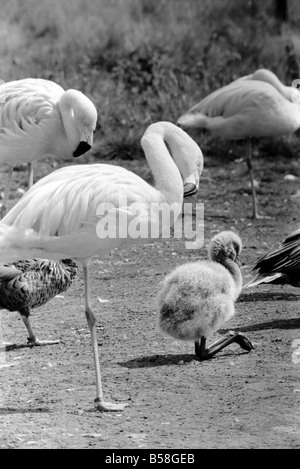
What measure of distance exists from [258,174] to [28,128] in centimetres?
368

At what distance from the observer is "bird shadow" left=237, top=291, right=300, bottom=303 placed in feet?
19.6

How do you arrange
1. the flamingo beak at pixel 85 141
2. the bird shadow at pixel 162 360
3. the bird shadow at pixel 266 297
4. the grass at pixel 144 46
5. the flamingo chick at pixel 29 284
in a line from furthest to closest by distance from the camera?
the grass at pixel 144 46 < the flamingo beak at pixel 85 141 < the bird shadow at pixel 266 297 < the flamingo chick at pixel 29 284 < the bird shadow at pixel 162 360

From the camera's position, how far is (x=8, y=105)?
6.68 m

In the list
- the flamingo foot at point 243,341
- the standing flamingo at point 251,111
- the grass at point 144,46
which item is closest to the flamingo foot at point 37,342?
the flamingo foot at point 243,341

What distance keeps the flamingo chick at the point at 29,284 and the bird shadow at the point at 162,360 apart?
1.84 ft

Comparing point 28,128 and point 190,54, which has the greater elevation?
point 28,128

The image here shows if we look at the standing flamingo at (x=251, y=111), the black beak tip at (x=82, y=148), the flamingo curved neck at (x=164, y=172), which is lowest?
the standing flamingo at (x=251, y=111)

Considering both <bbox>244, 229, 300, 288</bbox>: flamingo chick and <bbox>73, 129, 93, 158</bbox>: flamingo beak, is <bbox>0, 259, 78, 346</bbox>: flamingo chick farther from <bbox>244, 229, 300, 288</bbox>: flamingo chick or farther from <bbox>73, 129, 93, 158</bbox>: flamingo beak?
<bbox>73, 129, 93, 158</bbox>: flamingo beak

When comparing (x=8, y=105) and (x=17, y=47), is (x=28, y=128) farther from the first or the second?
(x=17, y=47)

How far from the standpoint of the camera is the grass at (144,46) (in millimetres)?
11000

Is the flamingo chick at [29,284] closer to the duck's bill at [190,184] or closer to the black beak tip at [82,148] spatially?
the duck's bill at [190,184]

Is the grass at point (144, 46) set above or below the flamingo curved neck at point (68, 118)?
below

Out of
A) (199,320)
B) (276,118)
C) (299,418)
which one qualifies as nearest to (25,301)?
(199,320)

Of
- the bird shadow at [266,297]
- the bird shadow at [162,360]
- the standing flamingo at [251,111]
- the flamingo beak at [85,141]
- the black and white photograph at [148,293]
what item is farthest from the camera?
the standing flamingo at [251,111]
